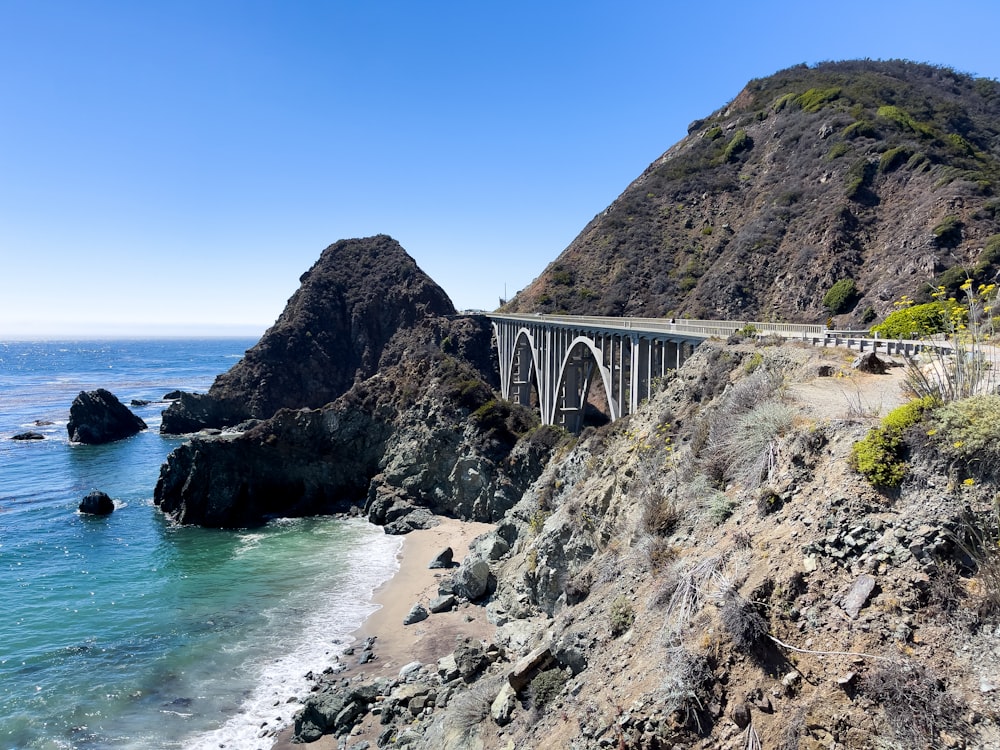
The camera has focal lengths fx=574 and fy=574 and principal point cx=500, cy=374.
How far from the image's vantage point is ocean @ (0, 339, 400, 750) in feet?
62.1

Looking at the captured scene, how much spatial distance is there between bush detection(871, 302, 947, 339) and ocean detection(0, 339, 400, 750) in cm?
2369

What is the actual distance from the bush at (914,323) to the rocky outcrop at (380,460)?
2082cm

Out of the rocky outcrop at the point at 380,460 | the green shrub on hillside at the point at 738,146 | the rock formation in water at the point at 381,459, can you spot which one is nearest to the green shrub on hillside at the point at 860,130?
the green shrub on hillside at the point at 738,146

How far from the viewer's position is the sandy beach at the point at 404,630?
19.8 m

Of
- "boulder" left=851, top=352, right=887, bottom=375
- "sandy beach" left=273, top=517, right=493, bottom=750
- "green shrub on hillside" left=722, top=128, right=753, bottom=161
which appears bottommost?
"sandy beach" left=273, top=517, right=493, bottom=750

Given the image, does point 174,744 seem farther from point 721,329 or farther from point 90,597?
point 721,329

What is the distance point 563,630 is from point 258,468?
123 feet

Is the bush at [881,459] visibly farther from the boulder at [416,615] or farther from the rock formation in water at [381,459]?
the rock formation in water at [381,459]

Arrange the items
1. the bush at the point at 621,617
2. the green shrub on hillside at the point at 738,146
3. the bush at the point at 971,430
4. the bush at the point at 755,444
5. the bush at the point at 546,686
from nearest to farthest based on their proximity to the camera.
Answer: the bush at the point at 971,430, the bush at the point at 621,617, the bush at the point at 546,686, the bush at the point at 755,444, the green shrub on hillside at the point at 738,146

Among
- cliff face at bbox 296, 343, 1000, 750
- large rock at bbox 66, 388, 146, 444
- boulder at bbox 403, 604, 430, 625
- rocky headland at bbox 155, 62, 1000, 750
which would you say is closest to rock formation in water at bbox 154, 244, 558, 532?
rocky headland at bbox 155, 62, 1000, 750

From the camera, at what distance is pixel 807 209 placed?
174 feet

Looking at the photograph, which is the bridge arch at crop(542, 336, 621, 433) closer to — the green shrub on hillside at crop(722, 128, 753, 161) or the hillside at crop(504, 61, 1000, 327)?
the hillside at crop(504, 61, 1000, 327)

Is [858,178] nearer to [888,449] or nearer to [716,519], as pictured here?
[716,519]

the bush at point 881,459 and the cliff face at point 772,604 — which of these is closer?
the cliff face at point 772,604
